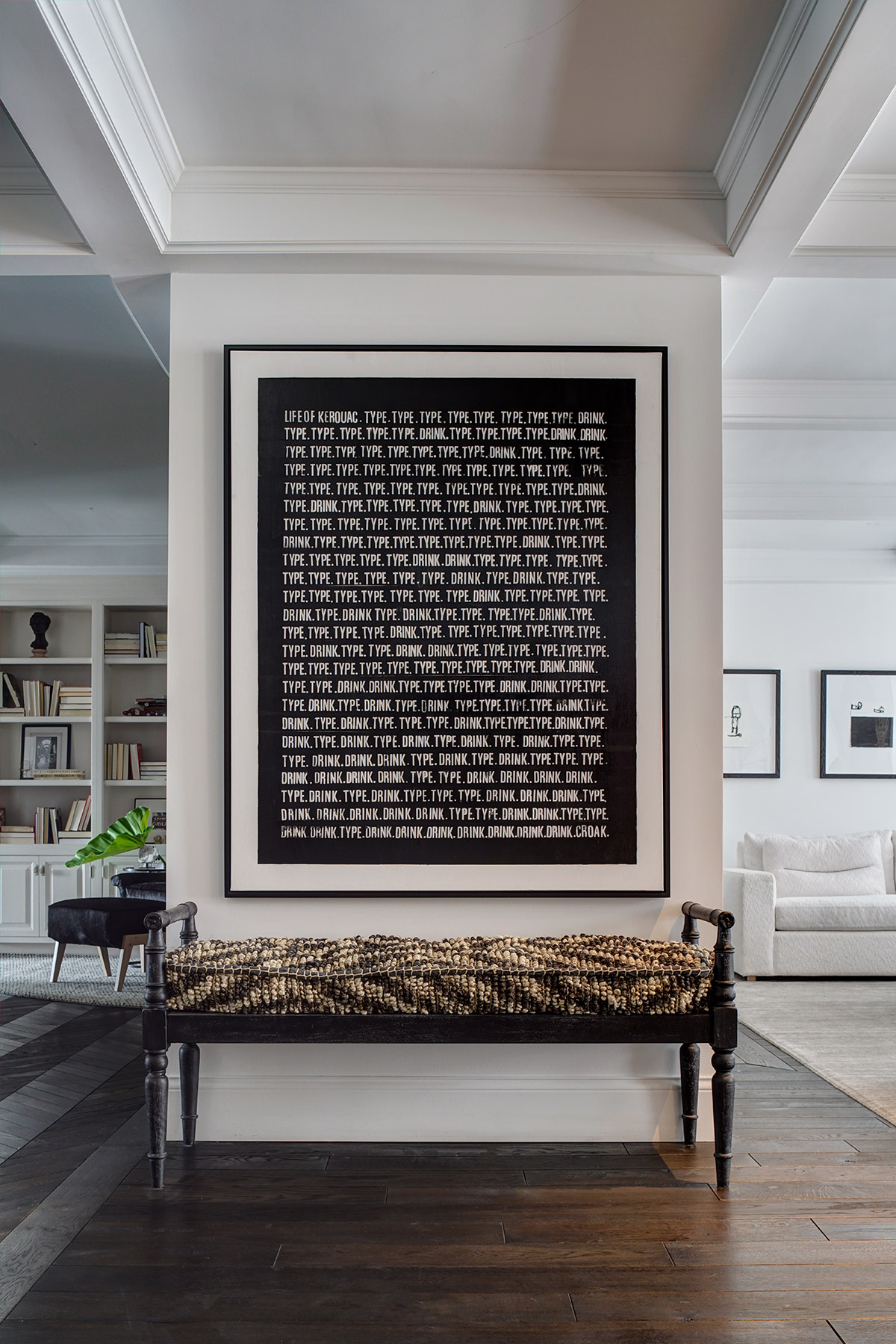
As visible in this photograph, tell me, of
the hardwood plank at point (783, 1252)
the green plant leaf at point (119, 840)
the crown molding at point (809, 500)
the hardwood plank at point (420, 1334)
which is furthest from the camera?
the green plant leaf at point (119, 840)

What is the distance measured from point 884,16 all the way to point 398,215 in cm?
133

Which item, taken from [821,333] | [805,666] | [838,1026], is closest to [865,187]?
[821,333]

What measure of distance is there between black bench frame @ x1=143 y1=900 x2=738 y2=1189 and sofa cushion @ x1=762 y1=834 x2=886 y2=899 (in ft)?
12.1


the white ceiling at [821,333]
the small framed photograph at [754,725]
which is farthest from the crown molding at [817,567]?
the white ceiling at [821,333]

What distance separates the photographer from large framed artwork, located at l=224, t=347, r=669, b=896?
2.75 metres

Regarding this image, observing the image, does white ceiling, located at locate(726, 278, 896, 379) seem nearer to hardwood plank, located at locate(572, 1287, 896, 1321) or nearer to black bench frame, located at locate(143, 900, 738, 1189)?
black bench frame, located at locate(143, 900, 738, 1189)

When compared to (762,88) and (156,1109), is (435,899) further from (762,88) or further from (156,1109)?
(762,88)

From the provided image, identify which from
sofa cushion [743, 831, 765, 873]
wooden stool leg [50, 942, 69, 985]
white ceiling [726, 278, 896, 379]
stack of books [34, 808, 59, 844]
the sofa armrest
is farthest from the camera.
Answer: stack of books [34, 808, 59, 844]

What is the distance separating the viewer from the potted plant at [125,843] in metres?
5.65

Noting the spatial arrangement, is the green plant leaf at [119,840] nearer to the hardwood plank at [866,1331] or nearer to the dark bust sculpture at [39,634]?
the dark bust sculpture at [39,634]

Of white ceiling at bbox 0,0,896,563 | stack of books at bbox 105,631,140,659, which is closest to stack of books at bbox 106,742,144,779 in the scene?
stack of books at bbox 105,631,140,659

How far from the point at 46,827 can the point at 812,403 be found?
18.4ft

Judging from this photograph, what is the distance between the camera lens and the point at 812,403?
13.9ft

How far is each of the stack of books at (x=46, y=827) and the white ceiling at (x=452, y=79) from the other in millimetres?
5107
